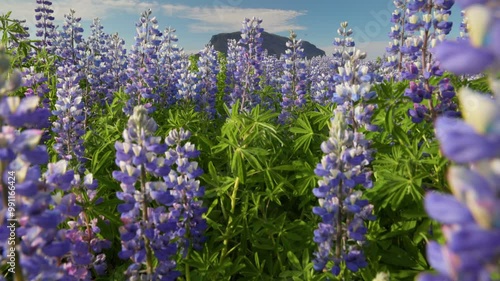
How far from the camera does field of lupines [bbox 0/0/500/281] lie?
84 centimetres

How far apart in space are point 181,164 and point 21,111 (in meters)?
1.50

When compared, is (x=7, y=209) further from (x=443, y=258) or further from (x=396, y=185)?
(x=396, y=185)

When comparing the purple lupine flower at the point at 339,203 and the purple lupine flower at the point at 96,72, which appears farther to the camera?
the purple lupine flower at the point at 96,72

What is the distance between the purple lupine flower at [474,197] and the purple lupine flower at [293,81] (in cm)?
496

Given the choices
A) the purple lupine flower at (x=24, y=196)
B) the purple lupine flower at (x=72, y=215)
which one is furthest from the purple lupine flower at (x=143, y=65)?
the purple lupine flower at (x=24, y=196)

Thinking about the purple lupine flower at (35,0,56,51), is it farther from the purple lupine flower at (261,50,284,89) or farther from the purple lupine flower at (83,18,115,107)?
the purple lupine flower at (261,50,284,89)

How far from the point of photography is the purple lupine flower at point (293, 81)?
5.95 meters

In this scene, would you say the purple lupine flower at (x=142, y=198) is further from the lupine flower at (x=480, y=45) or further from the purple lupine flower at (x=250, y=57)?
the purple lupine flower at (x=250, y=57)

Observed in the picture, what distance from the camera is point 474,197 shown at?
0.81 meters

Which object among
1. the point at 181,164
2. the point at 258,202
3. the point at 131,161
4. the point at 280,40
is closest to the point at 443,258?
the point at 131,161

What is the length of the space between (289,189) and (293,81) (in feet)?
9.51

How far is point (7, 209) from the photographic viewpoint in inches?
56.6

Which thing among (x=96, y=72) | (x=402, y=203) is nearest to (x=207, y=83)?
(x=96, y=72)

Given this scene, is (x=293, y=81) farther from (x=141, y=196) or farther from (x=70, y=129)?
(x=141, y=196)
